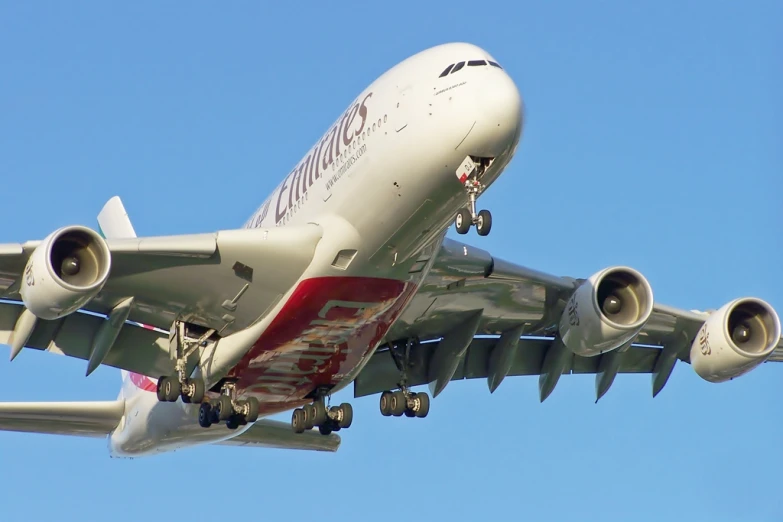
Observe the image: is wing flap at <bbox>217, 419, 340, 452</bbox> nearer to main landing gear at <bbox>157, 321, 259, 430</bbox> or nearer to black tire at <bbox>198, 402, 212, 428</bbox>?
black tire at <bbox>198, 402, 212, 428</bbox>

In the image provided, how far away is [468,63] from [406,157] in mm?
1849

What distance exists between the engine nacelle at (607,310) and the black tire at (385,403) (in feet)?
12.4

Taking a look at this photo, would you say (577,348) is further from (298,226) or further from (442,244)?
(298,226)

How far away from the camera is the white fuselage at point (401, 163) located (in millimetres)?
22891

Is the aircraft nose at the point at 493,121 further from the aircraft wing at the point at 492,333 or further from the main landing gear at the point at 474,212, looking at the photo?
the aircraft wing at the point at 492,333

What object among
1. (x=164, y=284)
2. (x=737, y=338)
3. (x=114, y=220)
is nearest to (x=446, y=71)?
(x=164, y=284)

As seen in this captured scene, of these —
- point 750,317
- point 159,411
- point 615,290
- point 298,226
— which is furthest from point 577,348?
point 159,411

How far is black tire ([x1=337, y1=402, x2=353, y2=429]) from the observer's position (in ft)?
93.9

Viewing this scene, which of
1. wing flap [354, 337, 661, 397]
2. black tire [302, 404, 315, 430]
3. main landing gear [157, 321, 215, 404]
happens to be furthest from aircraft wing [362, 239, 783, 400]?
main landing gear [157, 321, 215, 404]

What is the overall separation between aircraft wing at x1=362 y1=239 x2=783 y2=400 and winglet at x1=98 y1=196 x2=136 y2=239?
307 inches

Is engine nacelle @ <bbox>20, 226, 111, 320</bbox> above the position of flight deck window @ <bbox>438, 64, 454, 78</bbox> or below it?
below

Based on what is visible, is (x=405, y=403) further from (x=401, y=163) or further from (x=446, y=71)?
(x=446, y=71)

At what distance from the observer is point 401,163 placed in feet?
76.5

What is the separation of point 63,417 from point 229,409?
17.4ft
